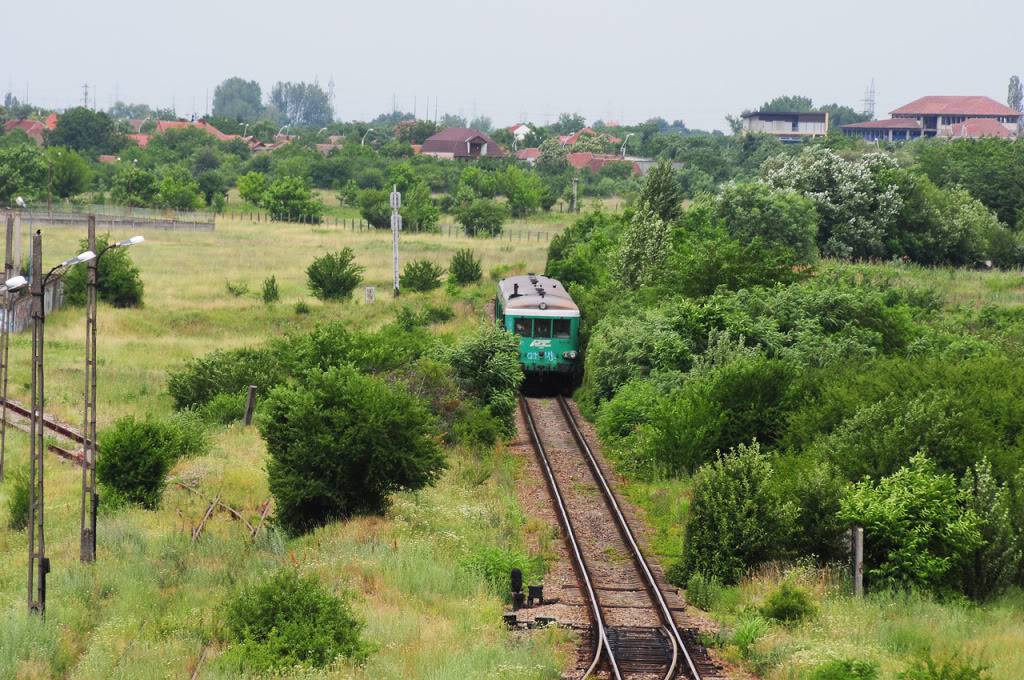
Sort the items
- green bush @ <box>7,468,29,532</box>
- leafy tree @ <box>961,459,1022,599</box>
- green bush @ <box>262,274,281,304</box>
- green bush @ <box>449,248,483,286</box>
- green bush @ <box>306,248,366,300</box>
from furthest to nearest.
Answer: green bush @ <box>449,248,483,286</box>
green bush @ <box>306,248,366,300</box>
green bush @ <box>262,274,281,304</box>
green bush @ <box>7,468,29,532</box>
leafy tree @ <box>961,459,1022,599</box>

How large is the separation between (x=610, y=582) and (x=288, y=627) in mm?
6007

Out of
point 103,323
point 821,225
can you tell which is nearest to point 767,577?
point 103,323

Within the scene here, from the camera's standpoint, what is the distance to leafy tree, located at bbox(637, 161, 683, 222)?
58969 millimetres

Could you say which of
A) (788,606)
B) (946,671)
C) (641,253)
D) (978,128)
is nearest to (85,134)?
(641,253)

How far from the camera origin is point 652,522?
2284cm

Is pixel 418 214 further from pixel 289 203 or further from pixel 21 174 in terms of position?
pixel 21 174

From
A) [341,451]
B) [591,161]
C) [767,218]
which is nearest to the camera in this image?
[341,451]

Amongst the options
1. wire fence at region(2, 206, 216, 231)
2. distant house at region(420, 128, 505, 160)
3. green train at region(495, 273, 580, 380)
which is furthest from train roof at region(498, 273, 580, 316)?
distant house at region(420, 128, 505, 160)

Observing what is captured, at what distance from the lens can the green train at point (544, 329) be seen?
108 ft

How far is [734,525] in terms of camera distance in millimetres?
19094

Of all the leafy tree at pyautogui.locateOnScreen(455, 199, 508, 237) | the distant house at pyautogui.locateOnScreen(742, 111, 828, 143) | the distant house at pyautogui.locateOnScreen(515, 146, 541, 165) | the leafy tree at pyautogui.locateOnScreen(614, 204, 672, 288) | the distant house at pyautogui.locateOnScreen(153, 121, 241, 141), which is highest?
the distant house at pyautogui.locateOnScreen(742, 111, 828, 143)

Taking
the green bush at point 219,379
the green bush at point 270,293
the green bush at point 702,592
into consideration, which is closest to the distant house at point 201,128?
the green bush at point 270,293

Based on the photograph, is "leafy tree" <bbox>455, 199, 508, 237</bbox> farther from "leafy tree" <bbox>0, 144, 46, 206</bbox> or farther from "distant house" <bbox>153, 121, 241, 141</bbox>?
"distant house" <bbox>153, 121, 241, 141</bbox>

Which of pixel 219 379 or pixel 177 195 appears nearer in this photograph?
pixel 219 379
